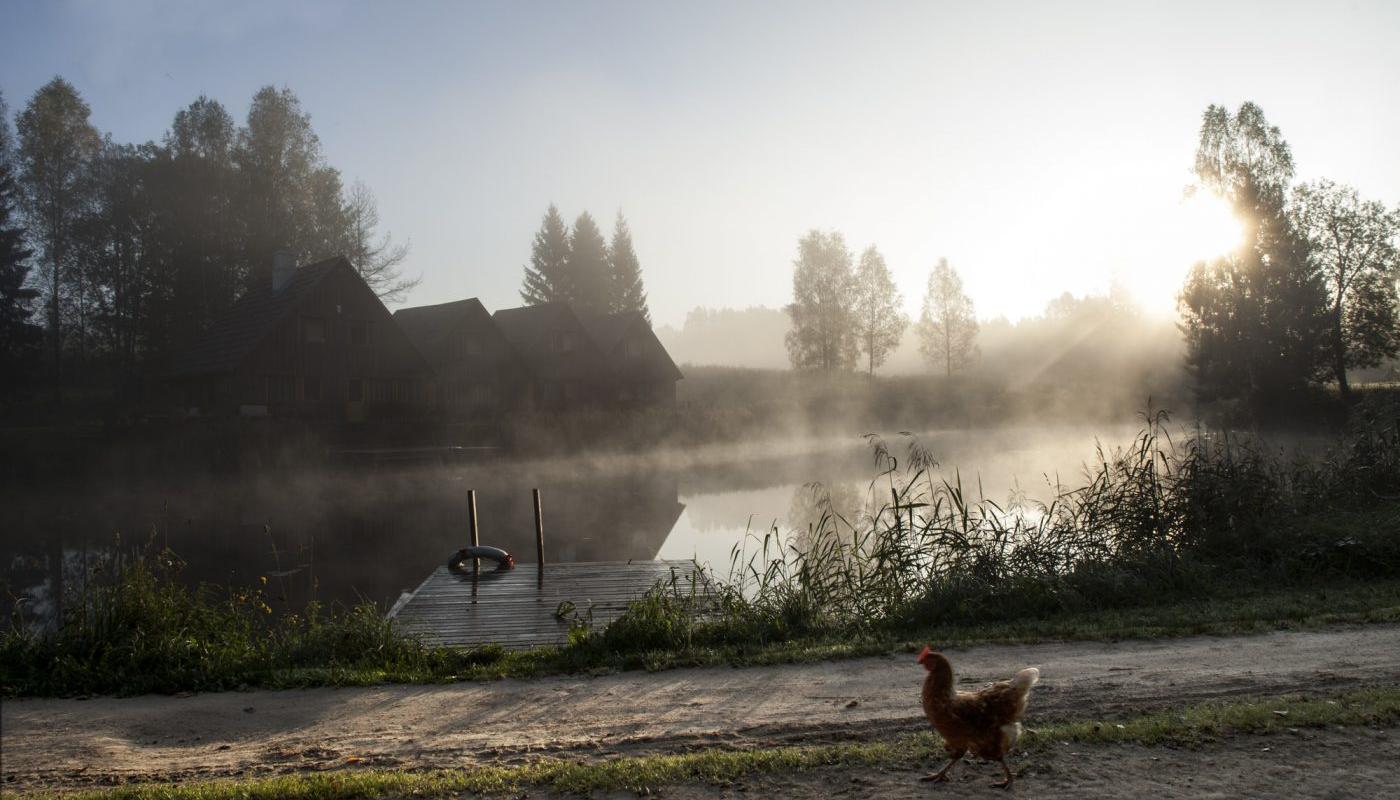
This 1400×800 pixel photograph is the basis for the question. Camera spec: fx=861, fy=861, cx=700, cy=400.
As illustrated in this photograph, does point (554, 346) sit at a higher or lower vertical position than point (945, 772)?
higher

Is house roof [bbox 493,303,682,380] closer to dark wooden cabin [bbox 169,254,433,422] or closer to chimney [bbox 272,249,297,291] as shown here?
dark wooden cabin [bbox 169,254,433,422]

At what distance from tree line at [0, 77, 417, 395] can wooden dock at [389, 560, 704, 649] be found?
30.1 metres

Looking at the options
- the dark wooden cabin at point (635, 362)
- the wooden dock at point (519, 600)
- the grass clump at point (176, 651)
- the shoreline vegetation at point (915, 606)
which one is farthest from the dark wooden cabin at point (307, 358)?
the grass clump at point (176, 651)

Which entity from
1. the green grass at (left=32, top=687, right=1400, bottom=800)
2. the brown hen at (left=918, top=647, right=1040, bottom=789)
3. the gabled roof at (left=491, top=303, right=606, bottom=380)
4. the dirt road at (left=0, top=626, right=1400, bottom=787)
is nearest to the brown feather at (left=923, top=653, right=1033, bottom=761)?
the brown hen at (left=918, top=647, right=1040, bottom=789)

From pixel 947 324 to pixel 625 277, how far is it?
80.4 feet

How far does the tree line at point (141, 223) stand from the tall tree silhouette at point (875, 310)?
34.6 metres

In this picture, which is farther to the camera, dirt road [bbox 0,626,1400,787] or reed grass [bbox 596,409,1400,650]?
reed grass [bbox 596,409,1400,650]

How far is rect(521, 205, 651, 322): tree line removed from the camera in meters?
64.6

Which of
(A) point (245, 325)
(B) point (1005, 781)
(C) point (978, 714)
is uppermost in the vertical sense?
(A) point (245, 325)

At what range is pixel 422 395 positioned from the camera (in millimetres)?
38531

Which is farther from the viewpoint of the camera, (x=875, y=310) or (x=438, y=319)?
(x=875, y=310)

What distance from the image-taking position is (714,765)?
4863 mm

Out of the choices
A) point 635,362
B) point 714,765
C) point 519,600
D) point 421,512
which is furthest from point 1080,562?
point 635,362

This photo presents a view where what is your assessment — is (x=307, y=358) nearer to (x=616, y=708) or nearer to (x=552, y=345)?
(x=552, y=345)
